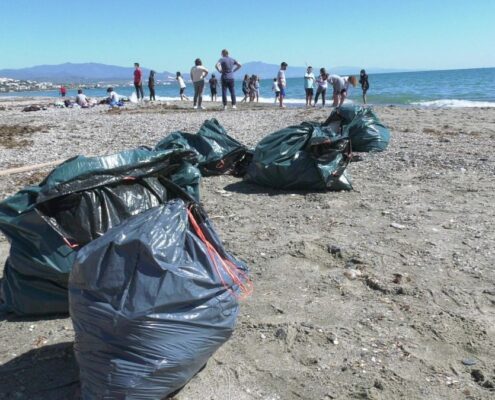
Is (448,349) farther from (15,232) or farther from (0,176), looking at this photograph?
(0,176)

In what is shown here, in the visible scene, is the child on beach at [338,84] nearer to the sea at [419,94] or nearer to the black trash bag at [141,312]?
the sea at [419,94]

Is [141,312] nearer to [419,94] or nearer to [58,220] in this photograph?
[58,220]

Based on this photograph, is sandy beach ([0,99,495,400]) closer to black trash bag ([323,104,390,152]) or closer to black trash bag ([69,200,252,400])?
black trash bag ([69,200,252,400])

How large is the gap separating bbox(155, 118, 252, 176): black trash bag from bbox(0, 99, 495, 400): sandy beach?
7.3 inches

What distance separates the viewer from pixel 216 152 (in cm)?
633

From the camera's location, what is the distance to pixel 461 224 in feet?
14.6

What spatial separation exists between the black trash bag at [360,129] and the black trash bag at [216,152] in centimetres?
179

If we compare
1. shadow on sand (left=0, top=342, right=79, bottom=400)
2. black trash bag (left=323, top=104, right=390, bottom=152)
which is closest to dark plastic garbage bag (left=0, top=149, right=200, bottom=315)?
shadow on sand (left=0, top=342, right=79, bottom=400)

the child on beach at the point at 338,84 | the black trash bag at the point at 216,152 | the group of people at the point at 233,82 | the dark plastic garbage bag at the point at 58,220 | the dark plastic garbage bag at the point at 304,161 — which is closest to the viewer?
the dark plastic garbage bag at the point at 58,220

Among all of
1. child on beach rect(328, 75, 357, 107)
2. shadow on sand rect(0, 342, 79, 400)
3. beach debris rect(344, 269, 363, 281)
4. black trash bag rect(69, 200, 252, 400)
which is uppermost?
child on beach rect(328, 75, 357, 107)

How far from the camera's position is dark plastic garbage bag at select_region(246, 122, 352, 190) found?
557cm

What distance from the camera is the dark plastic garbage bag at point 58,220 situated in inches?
115

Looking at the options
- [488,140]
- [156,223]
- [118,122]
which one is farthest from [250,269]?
[118,122]

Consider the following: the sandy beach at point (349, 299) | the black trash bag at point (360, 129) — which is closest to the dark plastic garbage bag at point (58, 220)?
the sandy beach at point (349, 299)
